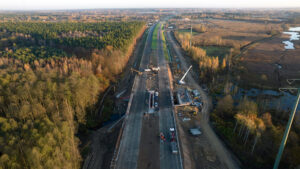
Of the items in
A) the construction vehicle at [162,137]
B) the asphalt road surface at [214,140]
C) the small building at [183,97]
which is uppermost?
the small building at [183,97]

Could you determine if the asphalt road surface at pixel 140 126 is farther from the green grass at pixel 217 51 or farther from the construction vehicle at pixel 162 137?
the green grass at pixel 217 51

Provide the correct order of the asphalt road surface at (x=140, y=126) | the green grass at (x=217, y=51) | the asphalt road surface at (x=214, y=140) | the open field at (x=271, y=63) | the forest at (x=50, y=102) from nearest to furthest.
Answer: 1. the forest at (x=50, y=102)
2. the asphalt road surface at (x=140, y=126)
3. the asphalt road surface at (x=214, y=140)
4. the open field at (x=271, y=63)
5. the green grass at (x=217, y=51)

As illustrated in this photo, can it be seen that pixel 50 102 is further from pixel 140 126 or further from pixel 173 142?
pixel 173 142

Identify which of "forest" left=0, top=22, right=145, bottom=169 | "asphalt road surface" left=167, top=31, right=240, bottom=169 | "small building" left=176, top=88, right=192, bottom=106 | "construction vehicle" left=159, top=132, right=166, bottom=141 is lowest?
"asphalt road surface" left=167, top=31, right=240, bottom=169

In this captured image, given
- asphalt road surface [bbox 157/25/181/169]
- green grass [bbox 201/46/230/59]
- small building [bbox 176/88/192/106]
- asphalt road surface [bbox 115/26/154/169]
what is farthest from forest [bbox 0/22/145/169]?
green grass [bbox 201/46/230/59]

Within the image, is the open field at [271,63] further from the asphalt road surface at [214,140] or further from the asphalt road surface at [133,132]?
the asphalt road surface at [133,132]

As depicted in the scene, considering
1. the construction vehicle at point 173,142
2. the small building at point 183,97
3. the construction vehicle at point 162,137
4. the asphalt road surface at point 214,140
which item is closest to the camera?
the construction vehicle at point 173,142

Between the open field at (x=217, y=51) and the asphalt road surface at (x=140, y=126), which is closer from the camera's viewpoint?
the asphalt road surface at (x=140, y=126)

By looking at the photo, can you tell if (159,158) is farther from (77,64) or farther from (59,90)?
(77,64)

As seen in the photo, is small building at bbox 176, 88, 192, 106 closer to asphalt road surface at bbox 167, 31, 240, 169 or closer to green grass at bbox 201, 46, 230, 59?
asphalt road surface at bbox 167, 31, 240, 169

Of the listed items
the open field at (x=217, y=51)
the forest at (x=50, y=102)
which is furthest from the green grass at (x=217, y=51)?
the forest at (x=50, y=102)

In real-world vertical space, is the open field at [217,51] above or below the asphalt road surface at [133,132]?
above
